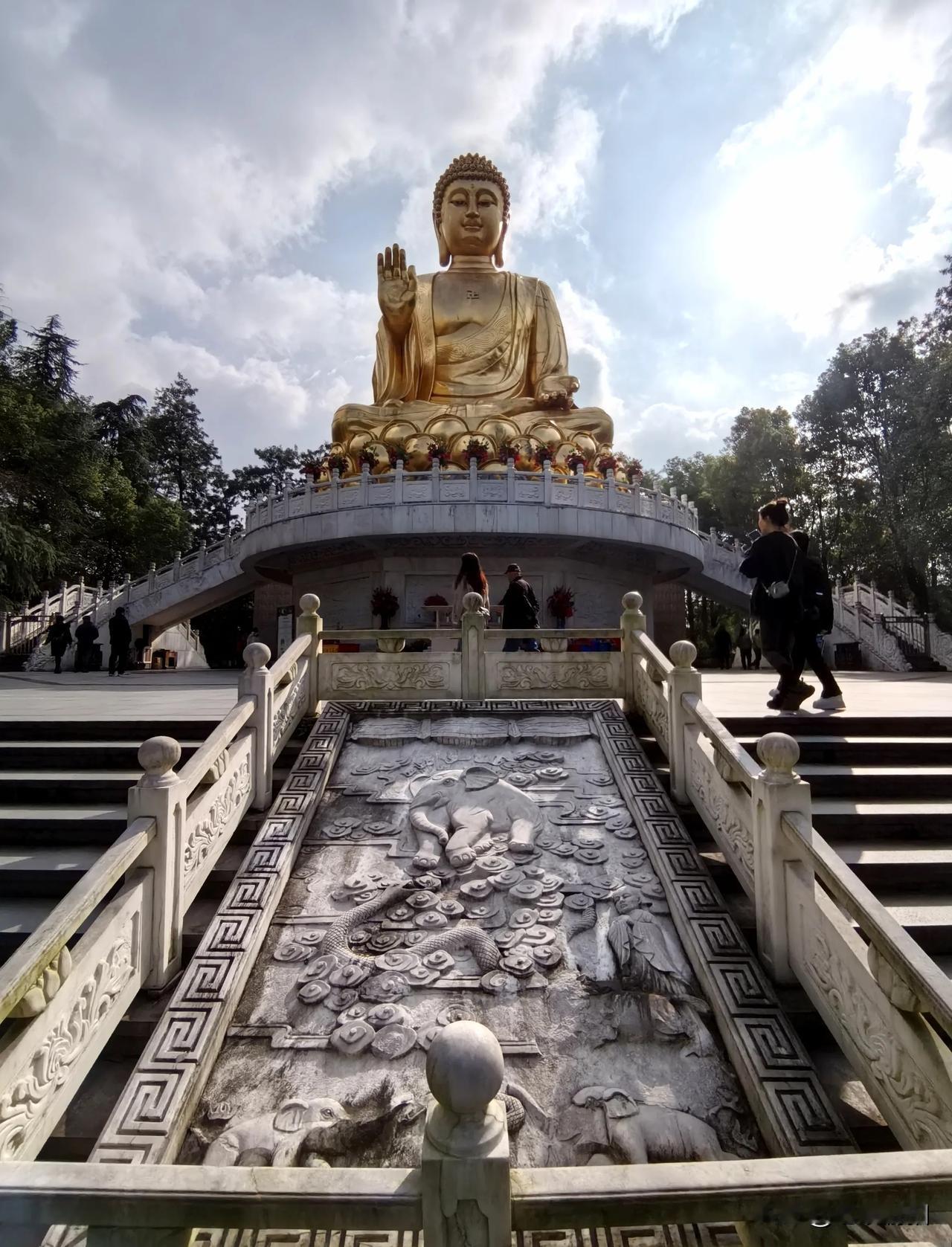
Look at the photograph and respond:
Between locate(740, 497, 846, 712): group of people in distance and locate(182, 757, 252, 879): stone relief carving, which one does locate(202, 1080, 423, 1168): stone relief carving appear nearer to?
locate(182, 757, 252, 879): stone relief carving

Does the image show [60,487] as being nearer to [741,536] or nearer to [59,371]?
[59,371]

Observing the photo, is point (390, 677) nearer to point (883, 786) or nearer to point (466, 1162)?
point (883, 786)

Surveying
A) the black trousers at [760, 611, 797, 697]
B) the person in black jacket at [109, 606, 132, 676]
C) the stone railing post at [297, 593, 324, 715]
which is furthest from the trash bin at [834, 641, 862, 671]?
the person in black jacket at [109, 606, 132, 676]

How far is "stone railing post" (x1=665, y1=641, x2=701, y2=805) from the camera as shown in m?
4.89

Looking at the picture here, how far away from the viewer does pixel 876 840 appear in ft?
14.3

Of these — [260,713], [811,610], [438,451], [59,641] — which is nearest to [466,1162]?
[260,713]

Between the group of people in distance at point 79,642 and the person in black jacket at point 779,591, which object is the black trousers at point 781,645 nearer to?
the person in black jacket at point 779,591

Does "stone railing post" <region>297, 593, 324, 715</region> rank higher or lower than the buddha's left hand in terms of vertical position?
lower

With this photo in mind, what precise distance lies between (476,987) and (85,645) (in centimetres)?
1648

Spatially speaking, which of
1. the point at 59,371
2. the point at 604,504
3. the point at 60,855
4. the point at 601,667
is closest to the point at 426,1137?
the point at 60,855

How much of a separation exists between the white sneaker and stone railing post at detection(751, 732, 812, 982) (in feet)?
11.5

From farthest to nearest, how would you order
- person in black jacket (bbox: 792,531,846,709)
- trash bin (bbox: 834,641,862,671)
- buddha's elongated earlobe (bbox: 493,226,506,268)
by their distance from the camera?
buddha's elongated earlobe (bbox: 493,226,506,268)
trash bin (bbox: 834,641,862,671)
person in black jacket (bbox: 792,531,846,709)

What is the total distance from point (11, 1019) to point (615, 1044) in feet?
8.06

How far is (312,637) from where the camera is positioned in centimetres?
660
